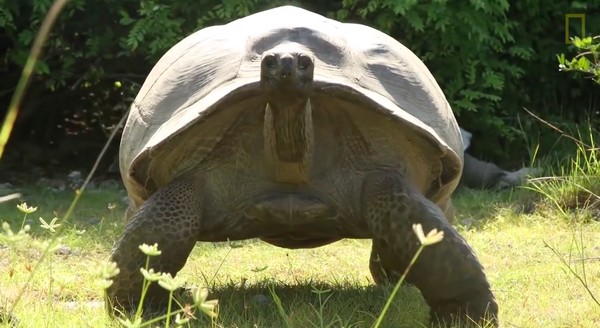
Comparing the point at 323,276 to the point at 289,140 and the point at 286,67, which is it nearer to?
the point at 289,140

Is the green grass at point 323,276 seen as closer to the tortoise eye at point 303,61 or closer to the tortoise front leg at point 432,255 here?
the tortoise front leg at point 432,255

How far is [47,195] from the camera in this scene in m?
6.30

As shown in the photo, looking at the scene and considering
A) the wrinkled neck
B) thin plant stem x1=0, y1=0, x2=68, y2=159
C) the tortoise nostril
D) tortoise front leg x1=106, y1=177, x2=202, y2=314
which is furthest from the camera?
tortoise front leg x1=106, y1=177, x2=202, y2=314

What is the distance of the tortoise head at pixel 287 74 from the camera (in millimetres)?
2389

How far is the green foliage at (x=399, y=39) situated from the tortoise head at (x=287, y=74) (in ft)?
12.3

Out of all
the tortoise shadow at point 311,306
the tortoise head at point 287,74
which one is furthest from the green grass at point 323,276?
the tortoise head at point 287,74

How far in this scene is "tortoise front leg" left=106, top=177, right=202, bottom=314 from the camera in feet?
8.76

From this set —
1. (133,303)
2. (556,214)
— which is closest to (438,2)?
(556,214)

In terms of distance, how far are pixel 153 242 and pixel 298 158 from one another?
0.45 m

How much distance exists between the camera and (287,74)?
2.39 meters

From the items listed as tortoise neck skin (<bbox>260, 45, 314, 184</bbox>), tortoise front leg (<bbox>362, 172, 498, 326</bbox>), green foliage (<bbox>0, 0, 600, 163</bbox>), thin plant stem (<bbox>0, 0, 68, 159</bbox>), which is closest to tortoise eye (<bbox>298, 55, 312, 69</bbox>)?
tortoise neck skin (<bbox>260, 45, 314, 184</bbox>)

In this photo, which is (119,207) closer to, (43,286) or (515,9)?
(43,286)

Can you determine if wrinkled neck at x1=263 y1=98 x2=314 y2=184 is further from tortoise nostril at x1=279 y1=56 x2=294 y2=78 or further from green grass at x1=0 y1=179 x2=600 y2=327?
green grass at x1=0 y1=179 x2=600 y2=327

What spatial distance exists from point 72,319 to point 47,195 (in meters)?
3.83
